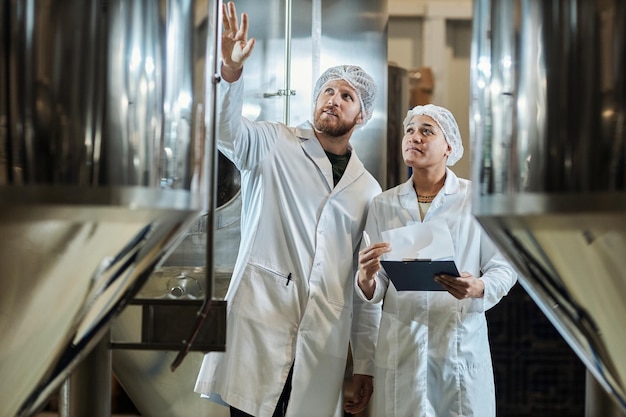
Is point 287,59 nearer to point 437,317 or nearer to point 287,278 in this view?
point 287,278

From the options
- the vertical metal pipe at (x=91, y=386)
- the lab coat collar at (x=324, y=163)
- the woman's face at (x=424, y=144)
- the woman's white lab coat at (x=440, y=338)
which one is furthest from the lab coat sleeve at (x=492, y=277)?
the vertical metal pipe at (x=91, y=386)

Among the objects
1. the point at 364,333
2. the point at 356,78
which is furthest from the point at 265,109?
the point at 364,333

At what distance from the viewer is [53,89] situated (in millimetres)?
903

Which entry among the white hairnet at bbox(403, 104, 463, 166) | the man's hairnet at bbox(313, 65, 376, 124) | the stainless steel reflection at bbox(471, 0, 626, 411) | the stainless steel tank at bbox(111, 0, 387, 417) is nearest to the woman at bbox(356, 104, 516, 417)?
the white hairnet at bbox(403, 104, 463, 166)

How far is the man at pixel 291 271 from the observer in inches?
72.2

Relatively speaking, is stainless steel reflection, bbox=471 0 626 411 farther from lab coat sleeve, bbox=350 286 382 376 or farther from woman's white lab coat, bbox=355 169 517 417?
lab coat sleeve, bbox=350 286 382 376

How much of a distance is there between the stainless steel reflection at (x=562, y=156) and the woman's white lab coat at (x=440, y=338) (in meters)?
0.78

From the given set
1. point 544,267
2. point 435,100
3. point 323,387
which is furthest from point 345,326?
point 435,100

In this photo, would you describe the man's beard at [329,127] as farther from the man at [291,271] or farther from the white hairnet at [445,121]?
the white hairnet at [445,121]

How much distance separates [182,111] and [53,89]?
0.57ft

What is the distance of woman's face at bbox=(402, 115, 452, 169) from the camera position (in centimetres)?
196

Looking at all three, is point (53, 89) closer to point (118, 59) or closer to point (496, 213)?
point (118, 59)

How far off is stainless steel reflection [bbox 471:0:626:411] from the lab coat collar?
3.08ft

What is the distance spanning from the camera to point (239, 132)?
6.12 ft
